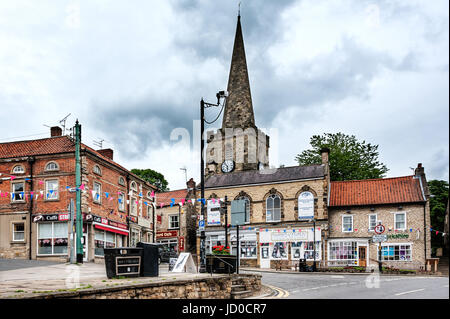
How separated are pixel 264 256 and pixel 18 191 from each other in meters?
20.9

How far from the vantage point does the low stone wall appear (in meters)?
10.5

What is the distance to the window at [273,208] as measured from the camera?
146ft

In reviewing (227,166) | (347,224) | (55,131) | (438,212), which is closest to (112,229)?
(55,131)

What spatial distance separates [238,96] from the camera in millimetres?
62969

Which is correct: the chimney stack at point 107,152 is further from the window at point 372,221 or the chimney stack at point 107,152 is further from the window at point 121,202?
the window at point 372,221

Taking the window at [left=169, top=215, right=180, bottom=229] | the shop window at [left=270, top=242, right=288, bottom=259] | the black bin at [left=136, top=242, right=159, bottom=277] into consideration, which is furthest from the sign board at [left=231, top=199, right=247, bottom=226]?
the black bin at [left=136, top=242, right=159, bottom=277]

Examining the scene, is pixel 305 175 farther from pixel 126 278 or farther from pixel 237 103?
pixel 126 278

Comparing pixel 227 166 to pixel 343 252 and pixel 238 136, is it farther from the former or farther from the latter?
pixel 343 252

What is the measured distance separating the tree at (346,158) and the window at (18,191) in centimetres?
3308

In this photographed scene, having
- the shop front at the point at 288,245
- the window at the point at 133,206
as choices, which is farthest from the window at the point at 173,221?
the window at the point at 133,206

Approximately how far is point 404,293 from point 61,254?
23.0m

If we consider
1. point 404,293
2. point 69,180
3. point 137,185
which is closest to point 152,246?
point 404,293

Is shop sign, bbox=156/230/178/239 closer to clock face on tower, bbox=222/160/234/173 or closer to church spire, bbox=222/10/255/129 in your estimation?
clock face on tower, bbox=222/160/234/173

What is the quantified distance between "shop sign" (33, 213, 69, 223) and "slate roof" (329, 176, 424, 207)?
70.9 ft
